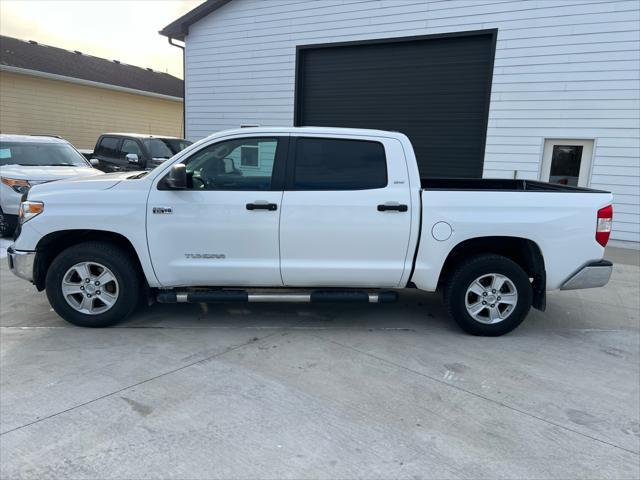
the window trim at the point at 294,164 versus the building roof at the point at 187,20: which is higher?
the building roof at the point at 187,20

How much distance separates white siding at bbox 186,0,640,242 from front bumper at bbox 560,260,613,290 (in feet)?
19.4

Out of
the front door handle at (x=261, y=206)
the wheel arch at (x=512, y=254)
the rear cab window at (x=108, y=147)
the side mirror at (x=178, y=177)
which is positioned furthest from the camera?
the rear cab window at (x=108, y=147)

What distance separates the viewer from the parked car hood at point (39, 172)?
8.31 m

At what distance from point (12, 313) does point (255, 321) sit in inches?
102

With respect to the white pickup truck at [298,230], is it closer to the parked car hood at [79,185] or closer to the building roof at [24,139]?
the parked car hood at [79,185]

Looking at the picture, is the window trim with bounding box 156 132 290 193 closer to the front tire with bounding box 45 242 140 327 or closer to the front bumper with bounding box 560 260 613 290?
the front tire with bounding box 45 242 140 327

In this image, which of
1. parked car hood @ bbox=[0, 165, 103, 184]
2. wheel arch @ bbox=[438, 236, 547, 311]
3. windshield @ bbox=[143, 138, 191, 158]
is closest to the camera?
wheel arch @ bbox=[438, 236, 547, 311]

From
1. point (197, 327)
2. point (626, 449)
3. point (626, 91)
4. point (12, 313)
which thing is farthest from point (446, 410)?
point (626, 91)

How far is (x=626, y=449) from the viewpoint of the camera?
2.96m

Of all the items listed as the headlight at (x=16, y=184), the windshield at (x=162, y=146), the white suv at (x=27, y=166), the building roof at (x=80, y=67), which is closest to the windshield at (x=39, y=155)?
the white suv at (x=27, y=166)

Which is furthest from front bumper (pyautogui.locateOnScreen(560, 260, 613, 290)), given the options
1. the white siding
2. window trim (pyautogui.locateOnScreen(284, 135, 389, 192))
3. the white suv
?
the white suv

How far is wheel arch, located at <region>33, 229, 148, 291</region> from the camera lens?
4.59m

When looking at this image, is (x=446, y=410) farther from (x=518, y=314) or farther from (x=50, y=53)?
(x=50, y=53)

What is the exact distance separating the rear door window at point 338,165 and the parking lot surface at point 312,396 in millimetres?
1460
